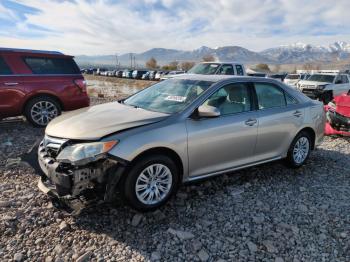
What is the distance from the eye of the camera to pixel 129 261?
3.02 m

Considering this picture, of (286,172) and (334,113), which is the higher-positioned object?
(334,113)

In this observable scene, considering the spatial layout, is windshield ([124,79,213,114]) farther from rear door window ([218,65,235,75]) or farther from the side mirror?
rear door window ([218,65,235,75])

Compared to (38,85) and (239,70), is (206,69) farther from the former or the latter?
(38,85)

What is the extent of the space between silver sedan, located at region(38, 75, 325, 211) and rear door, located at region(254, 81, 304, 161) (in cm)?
2

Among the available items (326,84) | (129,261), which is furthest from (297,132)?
(326,84)

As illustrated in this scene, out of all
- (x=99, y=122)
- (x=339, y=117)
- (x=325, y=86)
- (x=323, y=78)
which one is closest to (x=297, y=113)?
(x=99, y=122)

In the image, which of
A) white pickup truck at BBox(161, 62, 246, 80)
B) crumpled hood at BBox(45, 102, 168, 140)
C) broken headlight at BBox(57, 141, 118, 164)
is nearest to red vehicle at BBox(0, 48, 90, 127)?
crumpled hood at BBox(45, 102, 168, 140)

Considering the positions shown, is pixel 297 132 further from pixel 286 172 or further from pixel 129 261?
pixel 129 261

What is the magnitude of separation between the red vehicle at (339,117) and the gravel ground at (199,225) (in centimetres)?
336

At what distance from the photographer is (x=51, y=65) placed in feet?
25.7

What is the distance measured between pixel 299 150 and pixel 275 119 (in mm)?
983

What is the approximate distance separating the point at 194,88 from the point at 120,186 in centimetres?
176

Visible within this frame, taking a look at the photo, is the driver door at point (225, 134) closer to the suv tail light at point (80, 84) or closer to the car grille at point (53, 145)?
the car grille at point (53, 145)

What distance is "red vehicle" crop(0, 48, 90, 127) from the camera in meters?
7.23
